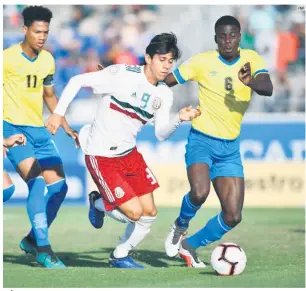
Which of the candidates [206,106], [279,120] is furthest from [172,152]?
[206,106]

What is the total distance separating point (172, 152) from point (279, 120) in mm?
2135

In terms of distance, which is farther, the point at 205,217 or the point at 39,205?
the point at 205,217

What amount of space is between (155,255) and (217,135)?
72.6 inches

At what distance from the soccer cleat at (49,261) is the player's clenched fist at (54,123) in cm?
149

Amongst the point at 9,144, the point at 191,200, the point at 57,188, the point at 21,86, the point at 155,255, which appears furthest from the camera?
the point at 155,255

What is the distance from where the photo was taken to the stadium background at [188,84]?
55.4ft

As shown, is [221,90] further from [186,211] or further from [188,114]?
[188,114]

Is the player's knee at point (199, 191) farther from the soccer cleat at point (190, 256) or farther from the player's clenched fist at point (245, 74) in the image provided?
the player's clenched fist at point (245, 74)

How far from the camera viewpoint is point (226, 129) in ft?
31.7

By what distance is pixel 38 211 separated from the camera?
9508mm

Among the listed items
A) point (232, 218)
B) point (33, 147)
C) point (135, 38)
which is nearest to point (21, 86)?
point (33, 147)

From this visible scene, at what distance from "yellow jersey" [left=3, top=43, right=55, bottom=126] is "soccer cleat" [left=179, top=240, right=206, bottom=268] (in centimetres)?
214

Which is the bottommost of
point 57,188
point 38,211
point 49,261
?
point 49,261

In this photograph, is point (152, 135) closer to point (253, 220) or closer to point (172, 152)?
point (172, 152)
